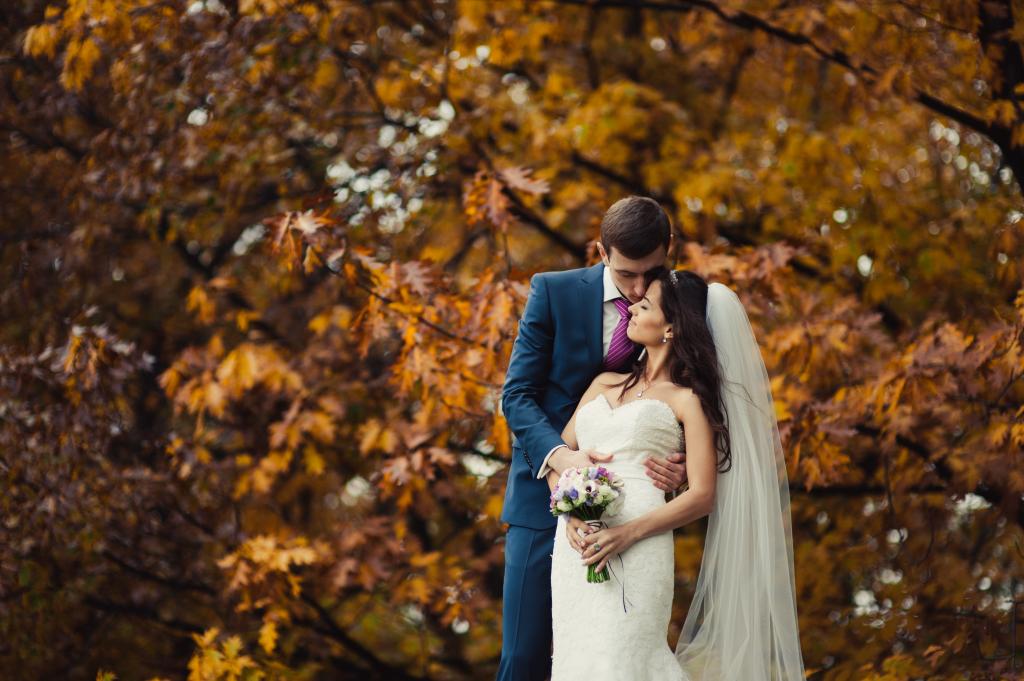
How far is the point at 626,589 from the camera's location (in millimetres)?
3230

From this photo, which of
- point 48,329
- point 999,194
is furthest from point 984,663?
point 48,329

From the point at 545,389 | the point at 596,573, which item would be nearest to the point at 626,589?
the point at 596,573

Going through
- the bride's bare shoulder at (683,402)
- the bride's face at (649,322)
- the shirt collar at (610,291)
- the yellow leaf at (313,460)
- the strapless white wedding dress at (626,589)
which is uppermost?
the bride's face at (649,322)

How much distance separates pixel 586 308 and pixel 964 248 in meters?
4.08

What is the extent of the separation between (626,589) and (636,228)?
3.68 ft

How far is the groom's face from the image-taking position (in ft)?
10.9

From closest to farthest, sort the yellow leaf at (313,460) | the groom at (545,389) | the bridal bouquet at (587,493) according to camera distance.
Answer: the bridal bouquet at (587,493) → the groom at (545,389) → the yellow leaf at (313,460)

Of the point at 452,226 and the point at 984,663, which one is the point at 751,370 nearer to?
the point at 984,663

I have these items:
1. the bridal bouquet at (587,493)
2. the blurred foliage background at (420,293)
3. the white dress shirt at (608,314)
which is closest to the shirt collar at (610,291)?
the white dress shirt at (608,314)

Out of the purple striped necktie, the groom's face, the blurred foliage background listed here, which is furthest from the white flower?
the blurred foliage background

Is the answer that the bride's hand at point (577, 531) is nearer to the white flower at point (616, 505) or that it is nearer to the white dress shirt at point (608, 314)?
the white flower at point (616, 505)

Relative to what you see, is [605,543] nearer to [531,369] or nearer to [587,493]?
[587,493]

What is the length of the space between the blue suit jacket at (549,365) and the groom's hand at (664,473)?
39 centimetres

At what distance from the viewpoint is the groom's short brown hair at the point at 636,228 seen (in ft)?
10.7
